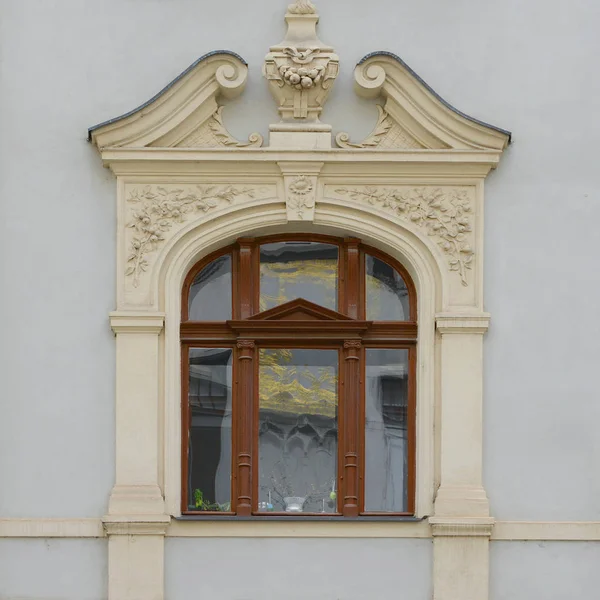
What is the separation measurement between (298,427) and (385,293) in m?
1.25

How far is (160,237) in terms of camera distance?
49.0 feet

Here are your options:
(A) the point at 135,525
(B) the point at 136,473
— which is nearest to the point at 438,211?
(B) the point at 136,473

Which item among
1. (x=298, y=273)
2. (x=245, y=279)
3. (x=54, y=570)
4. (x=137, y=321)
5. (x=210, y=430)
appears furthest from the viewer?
(x=298, y=273)

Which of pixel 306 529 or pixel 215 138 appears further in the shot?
pixel 215 138

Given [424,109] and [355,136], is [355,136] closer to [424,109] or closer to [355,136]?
[355,136]

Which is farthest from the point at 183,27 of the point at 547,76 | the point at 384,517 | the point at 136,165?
the point at 384,517

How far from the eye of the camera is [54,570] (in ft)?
48.0

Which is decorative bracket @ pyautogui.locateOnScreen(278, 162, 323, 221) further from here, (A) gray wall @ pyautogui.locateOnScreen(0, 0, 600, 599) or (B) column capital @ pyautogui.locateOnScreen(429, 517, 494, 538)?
(B) column capital @ pyautogui.locateOnScreen(429, 517, 494, 538)

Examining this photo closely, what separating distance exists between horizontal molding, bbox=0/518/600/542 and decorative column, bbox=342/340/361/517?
243mm

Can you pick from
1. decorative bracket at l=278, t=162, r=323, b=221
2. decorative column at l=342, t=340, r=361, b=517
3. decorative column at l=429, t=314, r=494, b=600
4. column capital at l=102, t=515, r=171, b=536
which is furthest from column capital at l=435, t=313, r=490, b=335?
column capital at l=102, t=515, r=171, b=536

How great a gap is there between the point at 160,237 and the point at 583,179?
329 cm

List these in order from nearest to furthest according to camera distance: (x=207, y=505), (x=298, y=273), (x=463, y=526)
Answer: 1. (x=463, y=526)
2. (x=207, y=505)
3. (x=298, y=273)

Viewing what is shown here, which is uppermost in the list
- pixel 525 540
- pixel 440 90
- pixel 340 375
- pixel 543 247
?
pixel 440 90

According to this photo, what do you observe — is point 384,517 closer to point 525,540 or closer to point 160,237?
point 525,540
